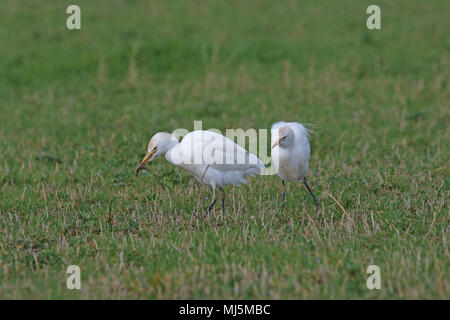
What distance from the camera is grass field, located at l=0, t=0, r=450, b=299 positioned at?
5.48 meters

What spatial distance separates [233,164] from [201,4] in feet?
43.6

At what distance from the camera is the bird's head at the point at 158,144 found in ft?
23.7

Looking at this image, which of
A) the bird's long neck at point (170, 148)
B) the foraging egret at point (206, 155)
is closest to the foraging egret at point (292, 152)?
the foraging egret at point (206, 155)

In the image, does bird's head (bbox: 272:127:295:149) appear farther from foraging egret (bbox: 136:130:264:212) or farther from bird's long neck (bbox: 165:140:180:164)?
bird's long neck (bbox: 165:140:180:164)

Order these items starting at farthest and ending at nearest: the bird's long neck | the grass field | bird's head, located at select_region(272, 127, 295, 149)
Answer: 1. the bird's long neck
2. bird's head, located at select_region(272, 127, 295, 149)
3. the grass field

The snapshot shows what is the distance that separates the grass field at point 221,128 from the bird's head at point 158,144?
57 centimetres

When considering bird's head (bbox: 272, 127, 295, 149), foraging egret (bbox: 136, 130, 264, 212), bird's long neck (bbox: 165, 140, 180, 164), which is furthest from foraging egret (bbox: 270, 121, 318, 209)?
bird's long neck (bbox: 165, 140, 180, 164)

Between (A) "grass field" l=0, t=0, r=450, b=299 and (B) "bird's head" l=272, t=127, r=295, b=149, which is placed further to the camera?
(B) "bird's head" l=272, t=127, r=295, b=149

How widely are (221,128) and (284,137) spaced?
4.11 metres

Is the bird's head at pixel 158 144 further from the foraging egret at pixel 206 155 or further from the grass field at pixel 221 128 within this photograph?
the grass field at pixel 221 128

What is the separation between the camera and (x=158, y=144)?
7.26 meters
